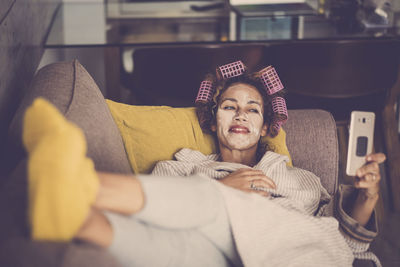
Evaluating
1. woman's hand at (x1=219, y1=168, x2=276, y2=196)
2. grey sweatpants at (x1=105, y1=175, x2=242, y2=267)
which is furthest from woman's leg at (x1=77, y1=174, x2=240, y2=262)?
woman's hand at (x1=219, y1=168, x2=276, y2=196)

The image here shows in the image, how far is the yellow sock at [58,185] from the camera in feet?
Answer: 2.44

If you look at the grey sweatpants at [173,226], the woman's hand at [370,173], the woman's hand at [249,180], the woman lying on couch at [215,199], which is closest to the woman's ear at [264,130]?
the woman lying on couch at [215,199]

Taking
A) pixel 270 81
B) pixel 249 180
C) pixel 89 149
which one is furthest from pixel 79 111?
pixel 270 81

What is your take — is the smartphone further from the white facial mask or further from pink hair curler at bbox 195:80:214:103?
pink hair curler at bbox 195:80:214:103

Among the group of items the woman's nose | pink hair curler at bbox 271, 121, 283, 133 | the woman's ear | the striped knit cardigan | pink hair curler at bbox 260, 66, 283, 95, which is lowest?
the striped knit cardigan

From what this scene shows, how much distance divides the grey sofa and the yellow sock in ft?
0.10

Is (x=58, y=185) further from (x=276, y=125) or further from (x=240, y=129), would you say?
(x=276, y=125)

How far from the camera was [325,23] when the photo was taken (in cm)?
262

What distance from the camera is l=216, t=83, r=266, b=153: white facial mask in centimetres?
152

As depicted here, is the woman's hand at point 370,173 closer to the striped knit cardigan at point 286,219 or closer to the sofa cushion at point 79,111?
the striped knit cardigan at point 286,219

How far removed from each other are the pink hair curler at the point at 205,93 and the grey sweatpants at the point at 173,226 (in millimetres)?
631

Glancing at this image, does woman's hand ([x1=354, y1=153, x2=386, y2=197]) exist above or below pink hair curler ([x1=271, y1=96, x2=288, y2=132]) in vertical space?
below

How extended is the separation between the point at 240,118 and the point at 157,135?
28 cm

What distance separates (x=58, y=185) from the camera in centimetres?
75
